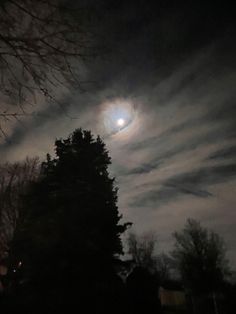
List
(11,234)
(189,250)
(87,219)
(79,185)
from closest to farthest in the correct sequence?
(87,219)
(79,185)
(11,234)
(189,250)

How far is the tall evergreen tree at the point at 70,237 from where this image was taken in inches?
572

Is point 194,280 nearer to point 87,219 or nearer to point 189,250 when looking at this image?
point 189,250

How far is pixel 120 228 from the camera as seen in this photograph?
1730 cm

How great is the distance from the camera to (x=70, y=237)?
15.5 meters

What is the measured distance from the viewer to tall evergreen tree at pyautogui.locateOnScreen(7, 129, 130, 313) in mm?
14523

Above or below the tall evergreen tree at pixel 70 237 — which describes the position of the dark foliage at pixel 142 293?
below

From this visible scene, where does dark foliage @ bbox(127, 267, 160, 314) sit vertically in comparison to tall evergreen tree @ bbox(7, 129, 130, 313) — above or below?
below

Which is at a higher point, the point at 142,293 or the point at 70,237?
the point at 70,237

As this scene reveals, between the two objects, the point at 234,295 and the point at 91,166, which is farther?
the point at 234,295

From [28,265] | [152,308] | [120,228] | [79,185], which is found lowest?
[152,308]

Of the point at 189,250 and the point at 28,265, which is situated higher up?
the point at 189,250

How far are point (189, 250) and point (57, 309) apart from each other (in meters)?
33.8

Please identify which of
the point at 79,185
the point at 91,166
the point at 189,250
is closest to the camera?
the point at 79,185

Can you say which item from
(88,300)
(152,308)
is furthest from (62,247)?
(152,308)
